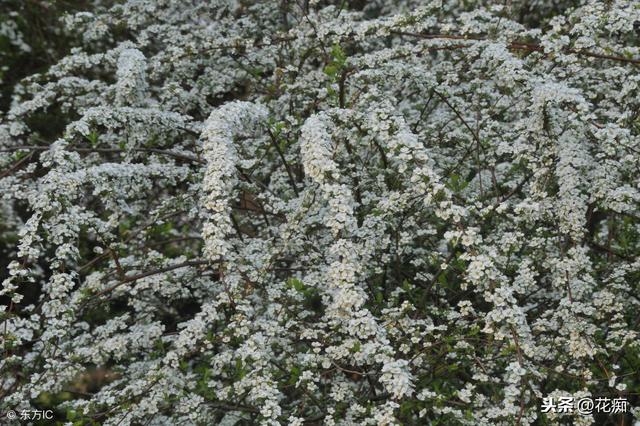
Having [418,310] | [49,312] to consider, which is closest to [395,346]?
[418,310]

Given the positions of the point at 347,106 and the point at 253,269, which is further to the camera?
the point at 347,106

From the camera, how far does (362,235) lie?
3.02m

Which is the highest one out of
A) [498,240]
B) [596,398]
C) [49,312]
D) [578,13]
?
[578,13]

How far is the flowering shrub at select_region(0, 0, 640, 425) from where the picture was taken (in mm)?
2662

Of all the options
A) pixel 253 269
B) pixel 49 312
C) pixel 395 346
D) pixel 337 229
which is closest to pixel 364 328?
pixel 337 229

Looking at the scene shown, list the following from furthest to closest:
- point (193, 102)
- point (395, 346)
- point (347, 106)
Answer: point (193, 102) → point (347, 106) → point (395, 346)

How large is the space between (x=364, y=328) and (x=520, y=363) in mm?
563

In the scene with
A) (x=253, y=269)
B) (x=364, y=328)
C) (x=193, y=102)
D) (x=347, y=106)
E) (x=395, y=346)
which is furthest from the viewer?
(x=193, y=102)

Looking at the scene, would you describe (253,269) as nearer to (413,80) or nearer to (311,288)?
(311,288)

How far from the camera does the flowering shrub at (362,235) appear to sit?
2.66 meters

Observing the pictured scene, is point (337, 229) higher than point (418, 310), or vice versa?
point (337, 229)

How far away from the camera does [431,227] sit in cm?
351

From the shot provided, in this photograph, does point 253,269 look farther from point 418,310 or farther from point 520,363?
point 520,363

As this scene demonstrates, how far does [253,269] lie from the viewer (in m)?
3.19
